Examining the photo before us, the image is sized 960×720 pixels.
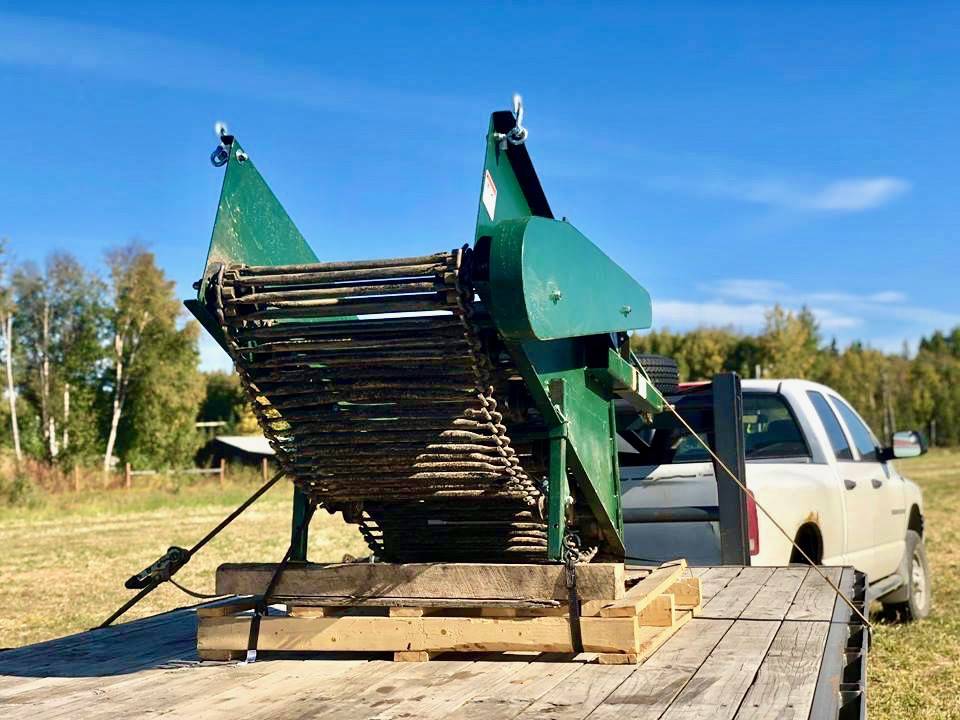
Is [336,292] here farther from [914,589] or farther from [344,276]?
[914,589]

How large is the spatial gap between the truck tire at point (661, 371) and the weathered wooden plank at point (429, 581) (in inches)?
90.4

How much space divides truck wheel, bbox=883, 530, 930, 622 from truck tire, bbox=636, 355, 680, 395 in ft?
10.9

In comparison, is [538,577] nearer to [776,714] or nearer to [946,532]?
[776,714]

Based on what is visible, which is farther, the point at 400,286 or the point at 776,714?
the point at 400,286

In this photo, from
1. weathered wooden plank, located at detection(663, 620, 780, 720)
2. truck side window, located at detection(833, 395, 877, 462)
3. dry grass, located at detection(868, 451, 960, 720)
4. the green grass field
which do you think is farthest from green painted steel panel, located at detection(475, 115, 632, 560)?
truck side window, located at detection(833, 395, 877, 462)

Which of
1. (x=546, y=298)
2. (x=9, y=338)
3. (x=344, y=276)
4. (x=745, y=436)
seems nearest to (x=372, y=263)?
(x=344, y=276)

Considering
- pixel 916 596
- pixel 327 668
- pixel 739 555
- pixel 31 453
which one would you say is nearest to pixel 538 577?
pixel 327 668

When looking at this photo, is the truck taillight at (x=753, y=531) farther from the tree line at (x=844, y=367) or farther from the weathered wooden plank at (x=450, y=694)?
the tree line at (x=844, y=367)

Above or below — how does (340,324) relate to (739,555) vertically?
above

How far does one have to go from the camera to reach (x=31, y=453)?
49.6m

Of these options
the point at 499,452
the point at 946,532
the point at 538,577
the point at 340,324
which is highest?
the point at 340,324

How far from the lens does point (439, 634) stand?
3.83 m

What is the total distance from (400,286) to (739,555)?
11.3ft

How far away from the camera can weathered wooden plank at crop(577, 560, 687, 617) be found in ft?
12.3
